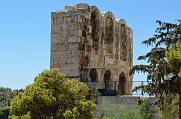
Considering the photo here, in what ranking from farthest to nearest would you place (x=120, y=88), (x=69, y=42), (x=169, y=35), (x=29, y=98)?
(x=120, y=88) < (x=69, y=42) < (x=29, y=98) < (x=169, y=35)

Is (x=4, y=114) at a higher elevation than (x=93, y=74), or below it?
below

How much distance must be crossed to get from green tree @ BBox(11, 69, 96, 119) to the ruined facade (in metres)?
5.33

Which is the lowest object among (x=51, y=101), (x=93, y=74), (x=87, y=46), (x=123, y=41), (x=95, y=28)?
(x=51, y=101)

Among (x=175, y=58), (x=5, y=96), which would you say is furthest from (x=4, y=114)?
(x=175, y=58)

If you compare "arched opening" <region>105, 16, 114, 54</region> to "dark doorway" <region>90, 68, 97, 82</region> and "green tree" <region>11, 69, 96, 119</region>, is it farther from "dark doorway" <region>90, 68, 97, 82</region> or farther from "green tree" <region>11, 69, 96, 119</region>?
"green tree" <region>11, 69, 96, 119</region>

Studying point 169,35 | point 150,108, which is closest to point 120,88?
point 150,108

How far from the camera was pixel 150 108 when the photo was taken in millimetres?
25781

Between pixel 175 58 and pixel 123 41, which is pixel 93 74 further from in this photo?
pixel 175 58

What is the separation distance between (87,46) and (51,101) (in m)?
8.28

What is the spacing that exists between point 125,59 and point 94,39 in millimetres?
4908

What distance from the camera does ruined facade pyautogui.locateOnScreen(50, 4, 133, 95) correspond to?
29.8 meters

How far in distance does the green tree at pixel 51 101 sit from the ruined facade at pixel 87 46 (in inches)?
210

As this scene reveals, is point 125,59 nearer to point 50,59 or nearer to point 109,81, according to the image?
point 109,81

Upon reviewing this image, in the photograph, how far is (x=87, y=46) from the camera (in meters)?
30.8
